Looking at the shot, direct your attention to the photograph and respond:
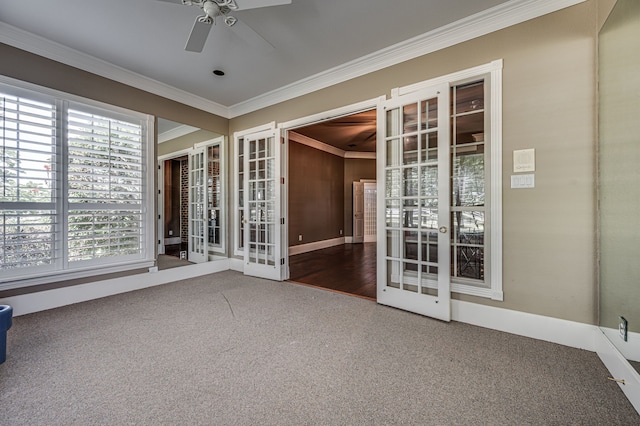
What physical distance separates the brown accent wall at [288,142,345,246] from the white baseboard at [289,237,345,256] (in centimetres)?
10

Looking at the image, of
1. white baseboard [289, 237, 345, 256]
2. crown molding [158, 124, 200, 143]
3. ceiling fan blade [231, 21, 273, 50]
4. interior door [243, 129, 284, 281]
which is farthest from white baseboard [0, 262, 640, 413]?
white baseboard [289, 237, 345, 256]

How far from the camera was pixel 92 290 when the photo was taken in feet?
10.8

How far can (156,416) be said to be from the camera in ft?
4.64

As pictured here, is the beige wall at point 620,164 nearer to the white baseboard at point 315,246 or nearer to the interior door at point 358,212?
the white baseboard at point 315,246

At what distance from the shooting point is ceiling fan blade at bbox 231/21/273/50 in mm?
2355

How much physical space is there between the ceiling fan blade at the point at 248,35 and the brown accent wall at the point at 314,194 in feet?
11.9

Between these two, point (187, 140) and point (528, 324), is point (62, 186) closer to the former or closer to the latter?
point (187, 140)

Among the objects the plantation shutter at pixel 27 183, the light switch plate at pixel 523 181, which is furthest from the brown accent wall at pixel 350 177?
the plantation shutter at pixel 27 183

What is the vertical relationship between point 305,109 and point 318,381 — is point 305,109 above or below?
above

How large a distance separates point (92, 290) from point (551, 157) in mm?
5103

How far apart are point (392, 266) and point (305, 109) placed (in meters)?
2.54

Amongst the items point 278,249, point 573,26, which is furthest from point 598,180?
point 278,249

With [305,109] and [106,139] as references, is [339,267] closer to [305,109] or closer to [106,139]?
[305,109]

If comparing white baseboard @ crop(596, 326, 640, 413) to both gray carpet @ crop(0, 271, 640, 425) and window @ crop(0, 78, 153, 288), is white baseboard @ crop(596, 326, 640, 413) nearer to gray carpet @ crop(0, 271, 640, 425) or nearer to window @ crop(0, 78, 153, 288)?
gray carpet @ crop(0, 271, 640, 425)
